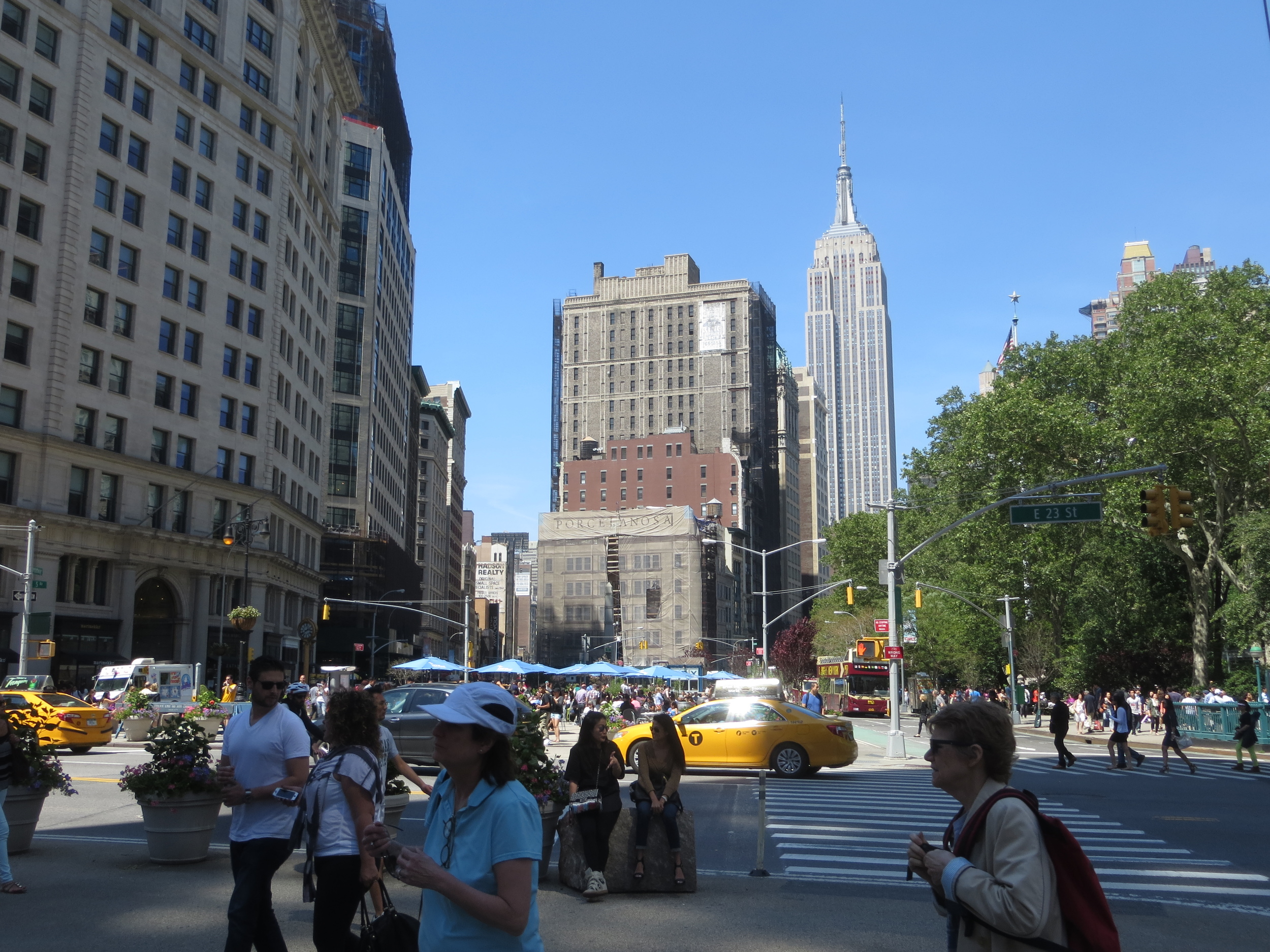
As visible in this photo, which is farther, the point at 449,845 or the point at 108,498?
the point at 108,498

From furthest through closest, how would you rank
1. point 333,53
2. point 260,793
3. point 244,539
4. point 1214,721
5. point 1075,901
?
point 333,53, point 244,539, point 1214,721, point 260,793, point 1075,901

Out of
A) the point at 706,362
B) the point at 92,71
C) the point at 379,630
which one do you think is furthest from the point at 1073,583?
the point at 706,362

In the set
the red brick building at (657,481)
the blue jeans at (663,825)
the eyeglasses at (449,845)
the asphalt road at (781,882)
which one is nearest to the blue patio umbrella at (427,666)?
the asphalt road at (781,882)

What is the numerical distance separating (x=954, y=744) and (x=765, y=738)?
20.2 m

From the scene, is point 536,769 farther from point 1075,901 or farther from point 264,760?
point 1075,901

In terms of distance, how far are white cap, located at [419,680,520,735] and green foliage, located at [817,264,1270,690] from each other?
40646 mm

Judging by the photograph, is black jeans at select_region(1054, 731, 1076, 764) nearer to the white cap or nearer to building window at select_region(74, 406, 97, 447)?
the white cap

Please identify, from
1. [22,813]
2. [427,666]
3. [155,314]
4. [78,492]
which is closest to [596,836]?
[22,813]

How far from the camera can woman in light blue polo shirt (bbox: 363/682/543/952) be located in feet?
11.5

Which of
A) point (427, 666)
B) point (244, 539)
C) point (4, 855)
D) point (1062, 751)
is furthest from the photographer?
point (244, 539)

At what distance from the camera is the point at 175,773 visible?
10688mm

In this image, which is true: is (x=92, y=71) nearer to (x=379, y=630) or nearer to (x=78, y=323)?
(x=78, y=323)

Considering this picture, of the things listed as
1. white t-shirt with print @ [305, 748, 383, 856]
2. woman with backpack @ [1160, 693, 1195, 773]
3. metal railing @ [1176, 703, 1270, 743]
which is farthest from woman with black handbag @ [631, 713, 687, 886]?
metal railing @ [1176, 703, 1270, 743]

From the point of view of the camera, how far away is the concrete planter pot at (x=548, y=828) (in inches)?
432
